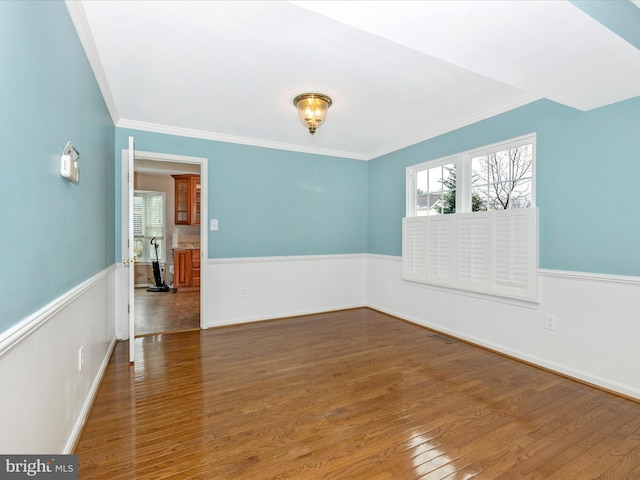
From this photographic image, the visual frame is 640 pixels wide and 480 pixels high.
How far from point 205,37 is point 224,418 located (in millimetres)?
2513

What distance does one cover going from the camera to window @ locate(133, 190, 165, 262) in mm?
7465

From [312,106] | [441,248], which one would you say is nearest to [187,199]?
[312,106]

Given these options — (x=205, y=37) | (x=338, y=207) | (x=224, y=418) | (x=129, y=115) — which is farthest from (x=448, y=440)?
(x=129, y=115)

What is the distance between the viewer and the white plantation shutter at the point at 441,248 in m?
3.89

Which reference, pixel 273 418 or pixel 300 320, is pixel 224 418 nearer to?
pixel 273 418

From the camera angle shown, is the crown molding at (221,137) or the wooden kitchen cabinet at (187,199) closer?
the crown molding at (221,137)

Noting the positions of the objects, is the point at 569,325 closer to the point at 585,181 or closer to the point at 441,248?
the point at 585,181

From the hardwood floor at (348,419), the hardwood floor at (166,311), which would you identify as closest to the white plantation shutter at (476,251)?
the hardwood floor at (348,419)

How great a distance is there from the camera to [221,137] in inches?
168

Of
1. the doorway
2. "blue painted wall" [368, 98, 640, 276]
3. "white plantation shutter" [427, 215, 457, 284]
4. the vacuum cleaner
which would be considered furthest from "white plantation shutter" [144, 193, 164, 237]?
"blue painted wall" [368, 98, 640, 276]

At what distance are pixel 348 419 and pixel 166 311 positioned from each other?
394cm

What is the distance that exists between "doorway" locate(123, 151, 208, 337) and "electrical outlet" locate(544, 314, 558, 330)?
12.1ft

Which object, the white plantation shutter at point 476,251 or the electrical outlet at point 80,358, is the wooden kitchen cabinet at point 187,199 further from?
the electrical outlet at point 80,358

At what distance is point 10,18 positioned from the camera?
1.15 meters
